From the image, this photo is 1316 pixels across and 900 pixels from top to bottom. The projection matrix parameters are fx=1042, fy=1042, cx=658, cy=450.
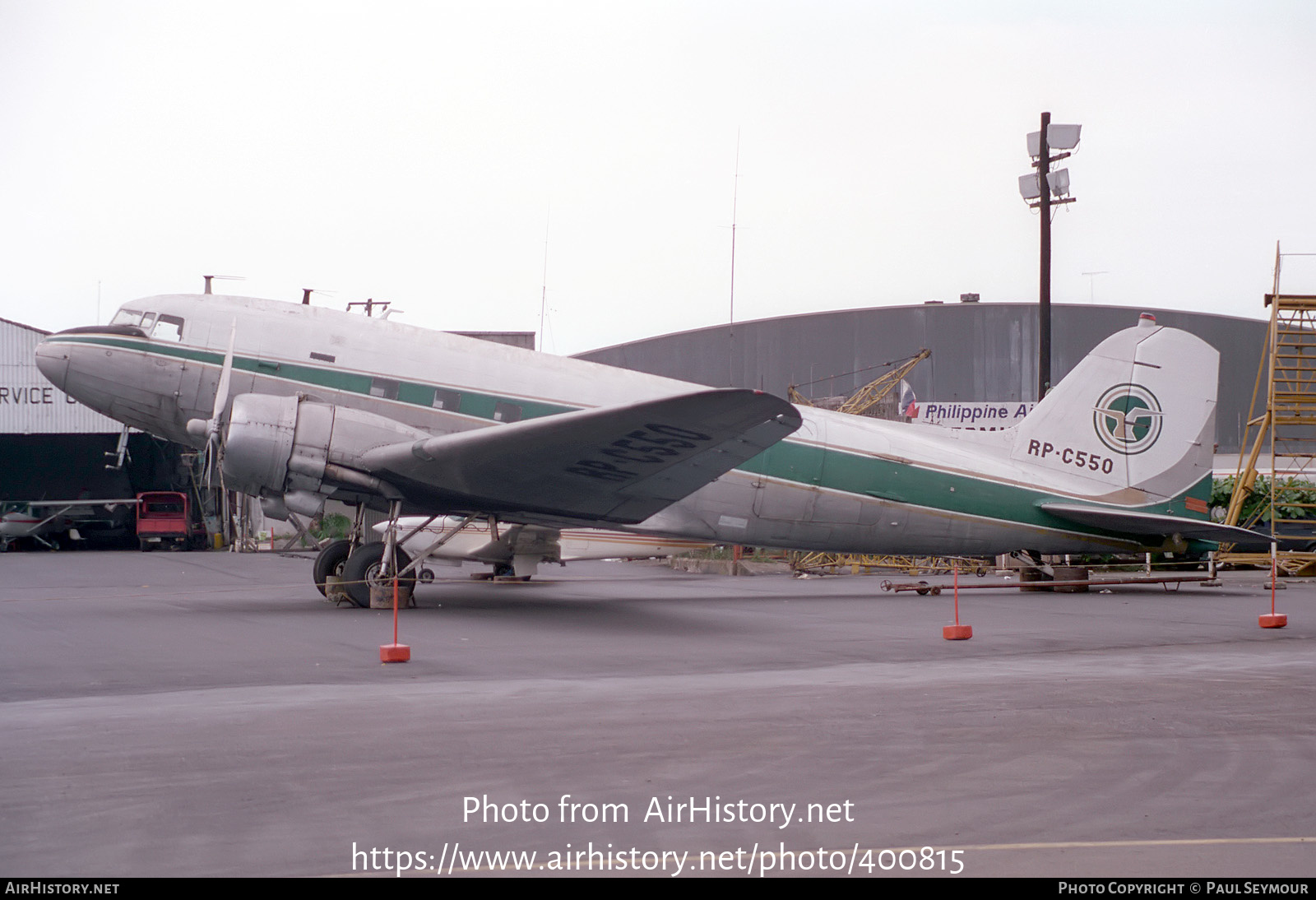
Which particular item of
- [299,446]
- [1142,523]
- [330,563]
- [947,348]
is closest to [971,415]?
[947,348]

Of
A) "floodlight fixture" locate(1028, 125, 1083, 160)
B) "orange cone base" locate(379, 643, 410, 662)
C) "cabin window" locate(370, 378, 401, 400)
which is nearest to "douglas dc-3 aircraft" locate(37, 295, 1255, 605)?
"cabin window" locate(370, 378, 401, 400)

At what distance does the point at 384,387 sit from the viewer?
48.5ft

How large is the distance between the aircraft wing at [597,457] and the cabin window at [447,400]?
37.4 inches

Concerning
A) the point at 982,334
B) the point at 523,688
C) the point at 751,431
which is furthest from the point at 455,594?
the point at 982,334

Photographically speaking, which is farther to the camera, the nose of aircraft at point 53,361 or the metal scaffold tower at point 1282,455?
the metal scaffold tower at point 1282,455

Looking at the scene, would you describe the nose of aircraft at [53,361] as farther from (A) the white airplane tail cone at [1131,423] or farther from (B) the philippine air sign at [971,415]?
(B) the philippine air sign at [971,415]

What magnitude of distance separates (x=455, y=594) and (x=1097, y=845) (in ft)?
47.7

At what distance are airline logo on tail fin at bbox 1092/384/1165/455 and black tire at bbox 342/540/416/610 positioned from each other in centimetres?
1256

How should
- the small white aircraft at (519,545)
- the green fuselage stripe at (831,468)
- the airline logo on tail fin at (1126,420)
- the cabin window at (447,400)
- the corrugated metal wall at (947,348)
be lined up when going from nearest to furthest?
the green fuselage stripe at (831,468) < the cabin window at (447,400) < the airline logo on tail fin at (1126,420) < the small white aircraft at (519,545) < the corrugated metal wall at (947,348)

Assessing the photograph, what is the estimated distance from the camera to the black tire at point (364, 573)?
47.0ft

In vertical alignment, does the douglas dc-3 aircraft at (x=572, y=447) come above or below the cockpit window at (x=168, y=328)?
below

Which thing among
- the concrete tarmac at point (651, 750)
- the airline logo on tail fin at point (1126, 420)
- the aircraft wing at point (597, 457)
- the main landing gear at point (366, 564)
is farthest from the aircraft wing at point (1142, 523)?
the main landing gear at point (366, 564)

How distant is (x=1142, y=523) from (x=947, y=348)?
25.6 metres

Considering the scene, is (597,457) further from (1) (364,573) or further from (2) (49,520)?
(2) (49,520)
